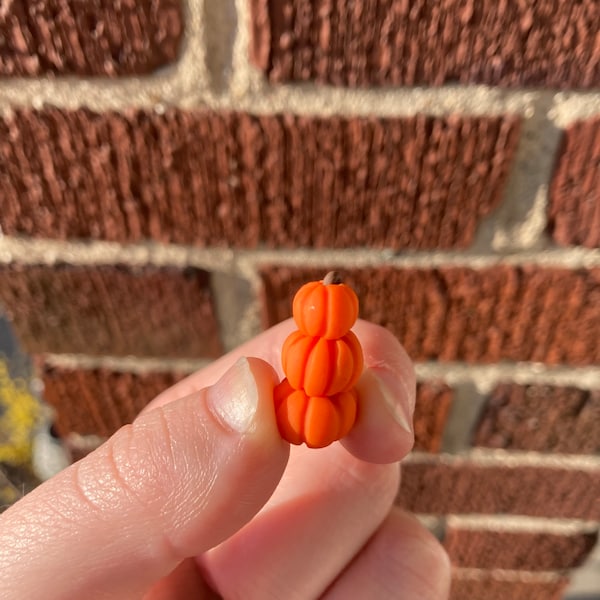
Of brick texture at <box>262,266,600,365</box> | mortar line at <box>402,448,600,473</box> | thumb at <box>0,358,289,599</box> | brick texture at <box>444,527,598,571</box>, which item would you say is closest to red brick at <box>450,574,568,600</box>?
brick texture at <box>444,527,598,571</box>

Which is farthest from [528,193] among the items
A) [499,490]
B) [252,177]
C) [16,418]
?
[16,418]

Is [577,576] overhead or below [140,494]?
below

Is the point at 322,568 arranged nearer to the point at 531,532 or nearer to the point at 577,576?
the point at 531,532

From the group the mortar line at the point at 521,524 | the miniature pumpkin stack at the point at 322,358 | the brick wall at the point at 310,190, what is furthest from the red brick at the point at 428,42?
the mortar line at the point at 521,524

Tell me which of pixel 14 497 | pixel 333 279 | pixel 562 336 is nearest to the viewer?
pixel 333 279

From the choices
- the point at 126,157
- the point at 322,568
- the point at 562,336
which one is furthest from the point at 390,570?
the point at 126,157

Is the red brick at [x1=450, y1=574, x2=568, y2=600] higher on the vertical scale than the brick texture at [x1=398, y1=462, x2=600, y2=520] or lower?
lower

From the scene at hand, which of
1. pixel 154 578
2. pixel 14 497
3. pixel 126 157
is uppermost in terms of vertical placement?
→ pixel 126 157

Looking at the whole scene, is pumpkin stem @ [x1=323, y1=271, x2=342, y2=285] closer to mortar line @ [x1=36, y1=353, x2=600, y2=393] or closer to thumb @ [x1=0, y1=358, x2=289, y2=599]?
thumb @ [x1=0, y1=358, x2=289, y2=599]
